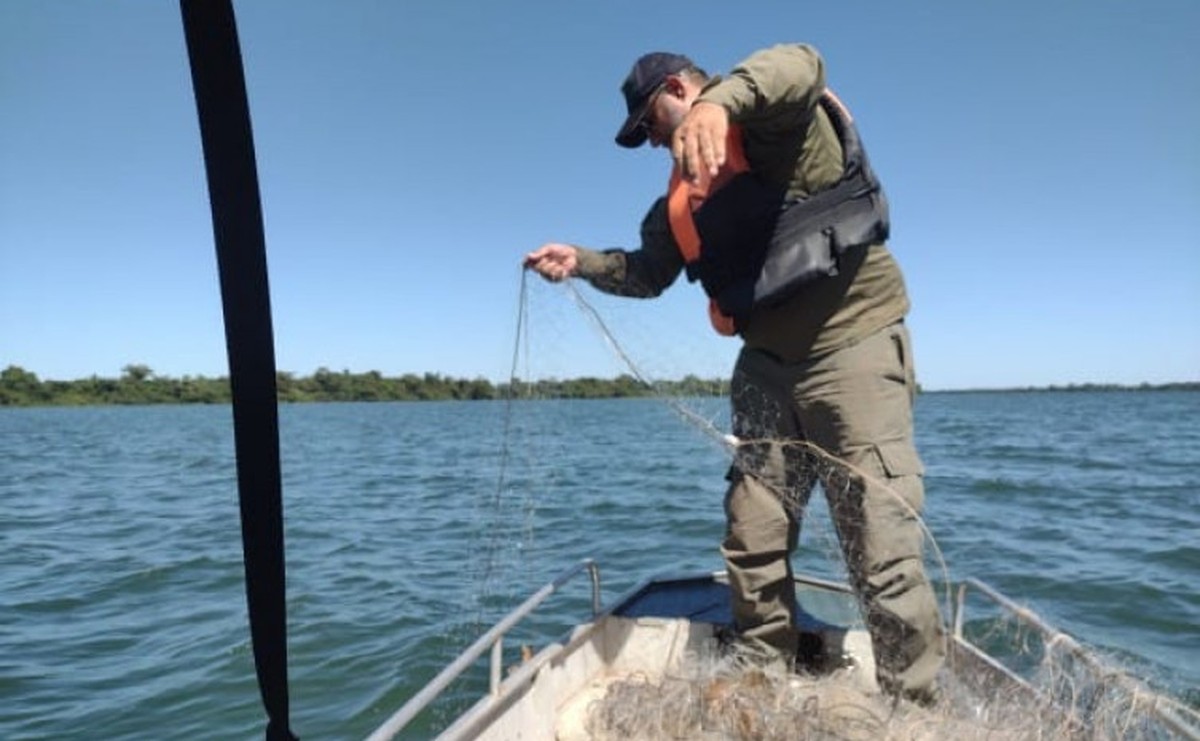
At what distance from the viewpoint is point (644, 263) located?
4.16 metres

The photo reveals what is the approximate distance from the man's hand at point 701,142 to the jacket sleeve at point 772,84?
13 centimetres

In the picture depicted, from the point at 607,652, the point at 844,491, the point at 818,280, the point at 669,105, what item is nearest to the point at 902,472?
the point at 844,491

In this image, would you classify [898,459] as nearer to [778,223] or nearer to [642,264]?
[778,223]

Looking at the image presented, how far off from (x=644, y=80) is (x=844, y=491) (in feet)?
6.09

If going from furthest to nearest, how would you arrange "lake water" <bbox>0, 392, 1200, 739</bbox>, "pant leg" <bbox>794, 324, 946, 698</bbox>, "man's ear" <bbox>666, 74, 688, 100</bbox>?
1. "lake water" <bbox>0, 392, 1200, 739</bbox>
2. "man's ear" <bbox>666, 74, 688, 100</bbox>
3. "pant leg" <bbox>794, 324, 946, 698</bbox>

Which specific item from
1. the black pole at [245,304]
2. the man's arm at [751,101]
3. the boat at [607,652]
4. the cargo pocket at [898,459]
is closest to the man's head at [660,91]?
the man's arm at [751,101]

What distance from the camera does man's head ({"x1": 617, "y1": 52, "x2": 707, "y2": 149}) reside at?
341 cm

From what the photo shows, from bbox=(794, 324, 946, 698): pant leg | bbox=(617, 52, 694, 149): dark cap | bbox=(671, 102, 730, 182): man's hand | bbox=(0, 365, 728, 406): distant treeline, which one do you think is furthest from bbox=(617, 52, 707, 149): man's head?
bbox=(0, 365, 728, 406): distant treeline

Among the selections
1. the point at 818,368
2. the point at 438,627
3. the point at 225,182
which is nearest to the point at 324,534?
the point at 438,627

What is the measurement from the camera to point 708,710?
330 centimetres

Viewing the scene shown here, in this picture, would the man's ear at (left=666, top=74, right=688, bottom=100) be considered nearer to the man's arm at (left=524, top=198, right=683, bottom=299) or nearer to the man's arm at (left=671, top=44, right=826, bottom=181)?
the man's arm at (left=671, top=44, right=826, bottom=181)

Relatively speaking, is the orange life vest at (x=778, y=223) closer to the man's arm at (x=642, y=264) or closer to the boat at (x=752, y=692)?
the man's arm at (x=642, y=264)

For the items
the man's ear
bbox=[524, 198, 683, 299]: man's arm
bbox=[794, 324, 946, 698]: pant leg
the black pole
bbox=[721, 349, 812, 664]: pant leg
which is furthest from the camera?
bbox=[524, 198, 683, 299]: man's arm

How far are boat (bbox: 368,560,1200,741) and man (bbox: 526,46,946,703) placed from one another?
299 millimetres
